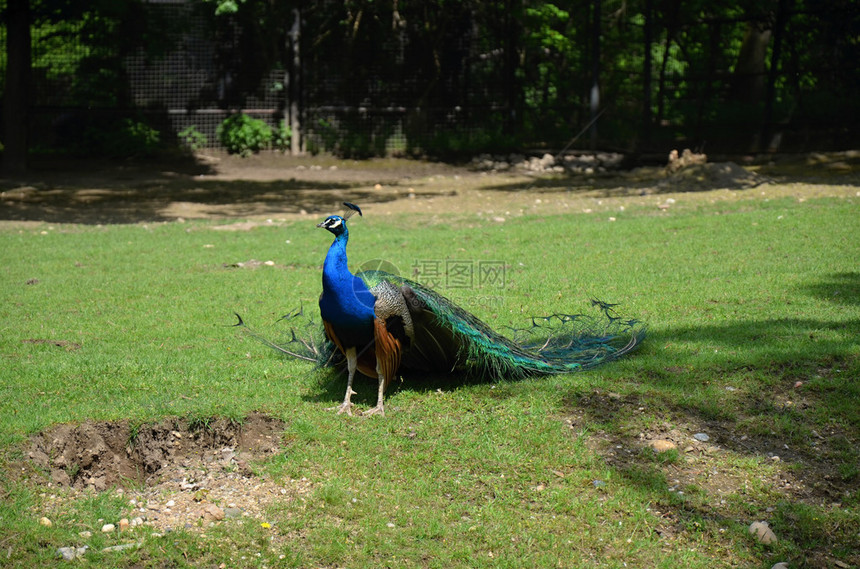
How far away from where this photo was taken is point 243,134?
67.4 feet

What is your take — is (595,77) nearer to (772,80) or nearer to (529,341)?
(772,80)

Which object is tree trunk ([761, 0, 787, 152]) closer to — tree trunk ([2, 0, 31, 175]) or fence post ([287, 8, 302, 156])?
fence post ([287, 8, 302, 156])

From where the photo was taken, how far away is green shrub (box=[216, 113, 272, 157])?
20.6 metres

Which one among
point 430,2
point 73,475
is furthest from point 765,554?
point 430,2

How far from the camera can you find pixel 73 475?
421cm

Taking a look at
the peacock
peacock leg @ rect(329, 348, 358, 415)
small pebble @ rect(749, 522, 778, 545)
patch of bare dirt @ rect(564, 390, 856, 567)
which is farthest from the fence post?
small pebble @ rect(749, 522, 778, 545)

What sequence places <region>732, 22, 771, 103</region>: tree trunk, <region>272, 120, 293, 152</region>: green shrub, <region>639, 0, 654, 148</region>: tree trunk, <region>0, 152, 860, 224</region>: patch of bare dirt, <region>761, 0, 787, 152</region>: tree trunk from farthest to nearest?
<region>272, 120, 293, 152</region>: green shrub, <region>732, 22, 771, 103</region>: tree trunk, <region>639, 0, 654, 148</region>: tree trunk, <region>761, 0, 787, 152</region>: tree trunk, <region>0, 152, 860, 224</region>: patch of bare dirt

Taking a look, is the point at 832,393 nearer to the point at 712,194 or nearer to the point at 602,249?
the point at 602,249

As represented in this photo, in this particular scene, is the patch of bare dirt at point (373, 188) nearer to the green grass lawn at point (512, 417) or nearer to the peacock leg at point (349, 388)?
A: the green grass lawn at point (512, 417)

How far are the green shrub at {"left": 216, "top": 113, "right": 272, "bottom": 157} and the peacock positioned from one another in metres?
15.8

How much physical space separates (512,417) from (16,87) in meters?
15.3

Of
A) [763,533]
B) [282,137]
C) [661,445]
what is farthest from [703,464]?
[282,137]

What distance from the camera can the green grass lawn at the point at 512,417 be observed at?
3605mm

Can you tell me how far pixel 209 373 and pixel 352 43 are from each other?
676 inches
